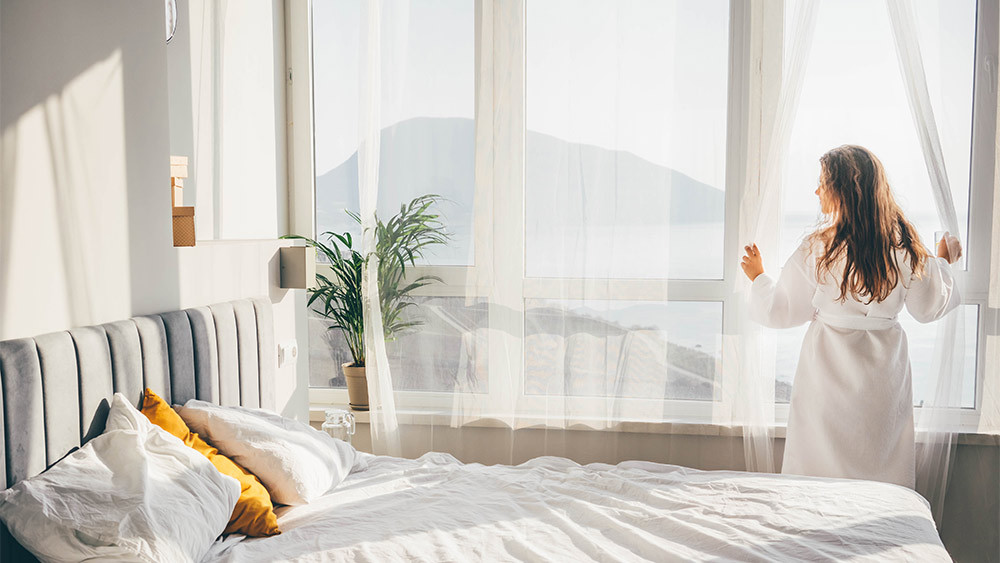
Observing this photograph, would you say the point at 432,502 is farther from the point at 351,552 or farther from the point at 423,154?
the point at 423,154

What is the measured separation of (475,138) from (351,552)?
2.17 m

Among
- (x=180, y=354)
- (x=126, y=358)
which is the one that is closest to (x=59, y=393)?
(x=126, y=358)

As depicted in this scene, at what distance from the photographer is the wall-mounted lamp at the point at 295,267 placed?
2.79m

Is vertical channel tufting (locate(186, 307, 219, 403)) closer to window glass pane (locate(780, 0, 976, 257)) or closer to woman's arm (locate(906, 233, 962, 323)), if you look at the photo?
window glass pane (locate(780, 0, 976, 257))

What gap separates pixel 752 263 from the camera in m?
3.06

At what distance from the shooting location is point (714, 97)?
3.20 metres

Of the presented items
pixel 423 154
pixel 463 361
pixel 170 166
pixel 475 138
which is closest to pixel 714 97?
pixel 475 138

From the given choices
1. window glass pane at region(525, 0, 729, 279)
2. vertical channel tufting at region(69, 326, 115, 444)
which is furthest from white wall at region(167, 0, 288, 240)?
window glass pane at region(525, 0, 729, 279)

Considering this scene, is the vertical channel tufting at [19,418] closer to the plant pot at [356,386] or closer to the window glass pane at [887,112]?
the plant pot at [356,386]

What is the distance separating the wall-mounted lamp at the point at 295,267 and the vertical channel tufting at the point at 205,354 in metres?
0.64

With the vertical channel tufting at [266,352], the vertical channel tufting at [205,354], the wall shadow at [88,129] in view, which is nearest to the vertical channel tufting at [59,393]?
the wall shadow at [88,129]

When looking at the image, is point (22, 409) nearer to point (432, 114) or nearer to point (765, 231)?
point (432, 114)

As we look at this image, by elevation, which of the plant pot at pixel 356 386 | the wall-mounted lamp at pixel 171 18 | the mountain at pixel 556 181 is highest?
the wall-mounted lamp at pixel 171 18

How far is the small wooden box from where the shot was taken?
216cm
